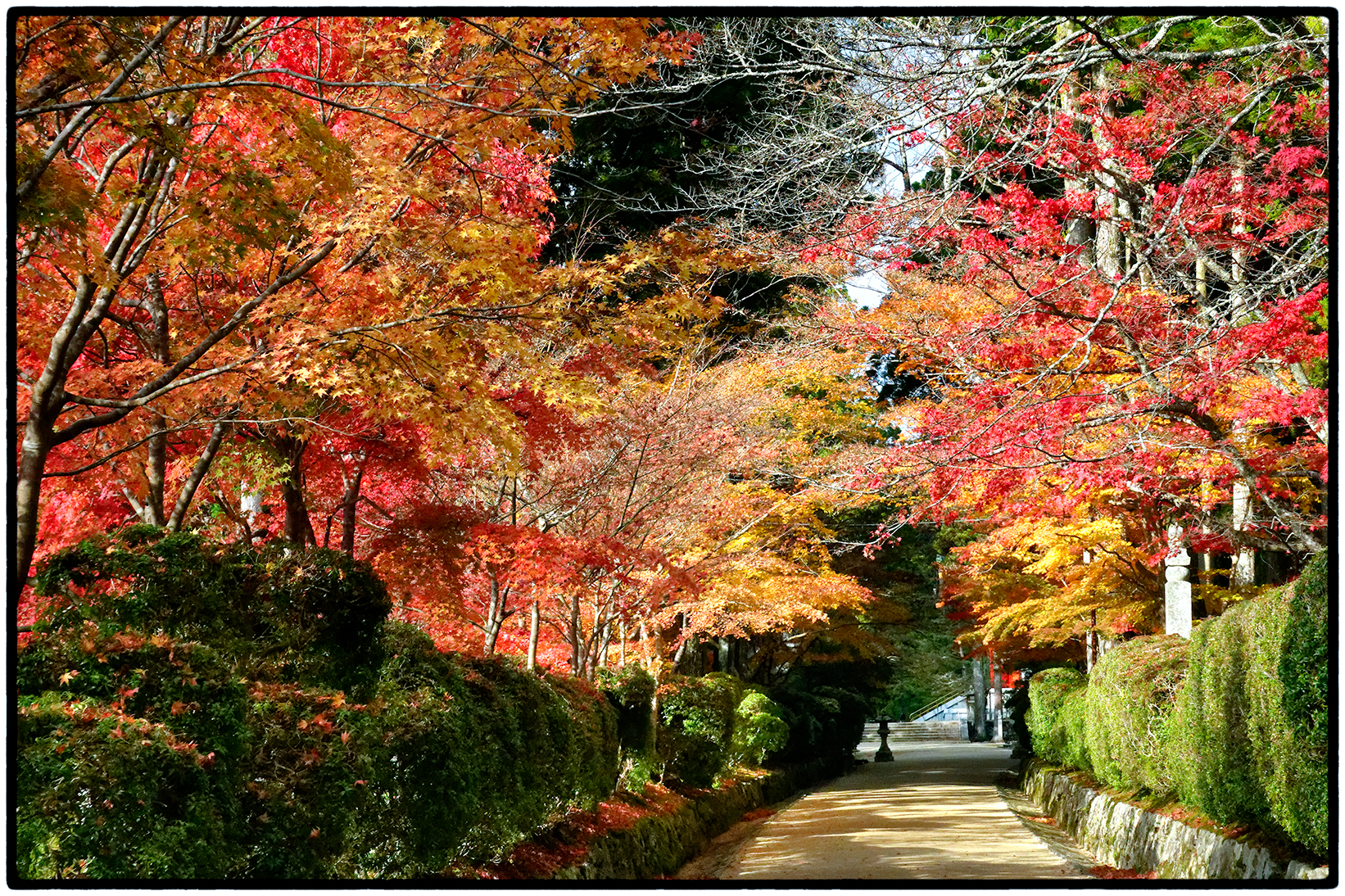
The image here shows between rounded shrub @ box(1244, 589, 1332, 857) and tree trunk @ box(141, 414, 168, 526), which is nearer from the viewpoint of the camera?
rounded shrub @ box(1244, 589, 1332, 857)

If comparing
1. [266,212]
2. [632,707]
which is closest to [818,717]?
[632,707]

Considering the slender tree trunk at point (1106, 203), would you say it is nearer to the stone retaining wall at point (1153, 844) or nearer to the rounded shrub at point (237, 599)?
the stone retaining wall at point (1153, 844)

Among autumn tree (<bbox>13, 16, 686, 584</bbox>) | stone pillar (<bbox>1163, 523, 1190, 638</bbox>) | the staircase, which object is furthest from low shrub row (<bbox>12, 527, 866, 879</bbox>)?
the staircase

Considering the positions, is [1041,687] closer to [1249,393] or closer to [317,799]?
[1249,393]

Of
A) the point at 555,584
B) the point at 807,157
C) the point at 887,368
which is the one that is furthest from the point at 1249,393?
the point at 887,368

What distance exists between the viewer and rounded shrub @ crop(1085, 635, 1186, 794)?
8.66 metres

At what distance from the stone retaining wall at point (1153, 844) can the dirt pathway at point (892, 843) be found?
0.35 m

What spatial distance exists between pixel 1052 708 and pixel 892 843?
251 inches

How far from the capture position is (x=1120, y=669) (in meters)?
9.56

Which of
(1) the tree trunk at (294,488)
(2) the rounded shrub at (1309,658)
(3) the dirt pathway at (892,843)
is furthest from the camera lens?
(3) the dirt pathway at (892,843)

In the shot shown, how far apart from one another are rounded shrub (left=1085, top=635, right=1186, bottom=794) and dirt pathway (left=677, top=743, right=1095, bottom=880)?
91 centimetres

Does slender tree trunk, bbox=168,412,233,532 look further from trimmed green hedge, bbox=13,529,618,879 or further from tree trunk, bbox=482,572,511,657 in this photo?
tree trunk, bbox=482,572,511,657

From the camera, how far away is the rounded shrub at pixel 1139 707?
28.4ft

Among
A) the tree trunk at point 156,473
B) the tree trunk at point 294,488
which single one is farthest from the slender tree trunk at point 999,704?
the tree trunk at point 156,473
